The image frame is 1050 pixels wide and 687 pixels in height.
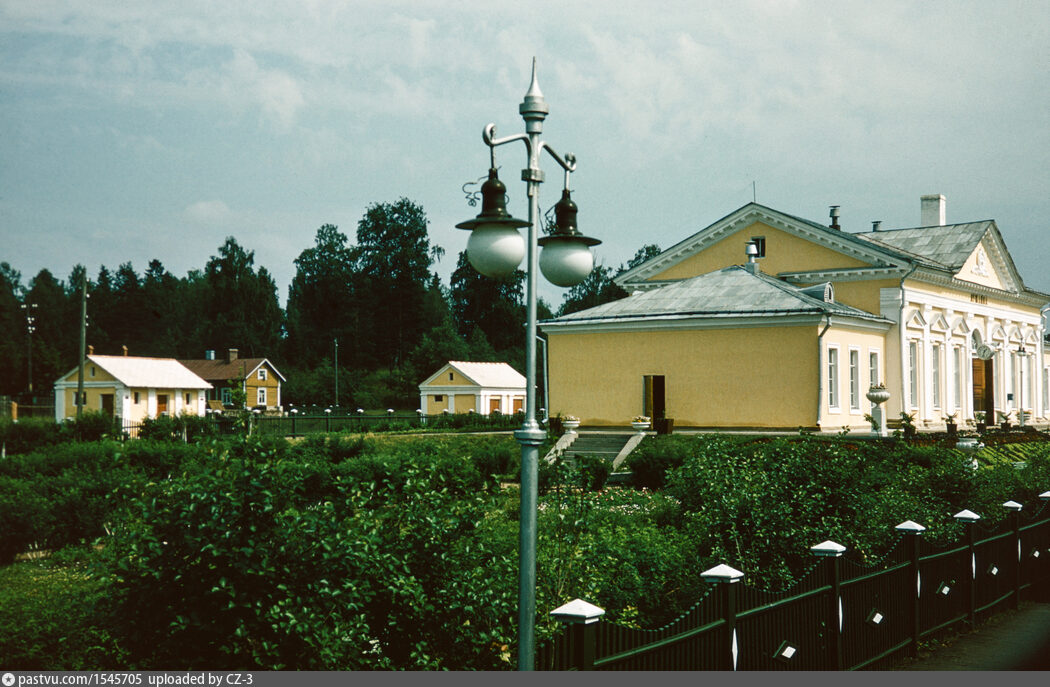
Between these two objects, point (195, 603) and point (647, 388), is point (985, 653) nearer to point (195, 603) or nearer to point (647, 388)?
point (195, 603)

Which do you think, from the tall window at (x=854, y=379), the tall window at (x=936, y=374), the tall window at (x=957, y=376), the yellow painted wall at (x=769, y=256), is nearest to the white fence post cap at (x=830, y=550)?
the tall window at (x=854, y=379)

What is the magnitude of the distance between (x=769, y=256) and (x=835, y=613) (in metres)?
32.2

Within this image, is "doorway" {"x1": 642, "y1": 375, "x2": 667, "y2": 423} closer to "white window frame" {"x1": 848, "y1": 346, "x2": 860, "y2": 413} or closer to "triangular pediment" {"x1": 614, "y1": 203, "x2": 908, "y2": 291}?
"white window frame" {"x1": 848, "y1": 346, "x2": 860, "y2": 413}

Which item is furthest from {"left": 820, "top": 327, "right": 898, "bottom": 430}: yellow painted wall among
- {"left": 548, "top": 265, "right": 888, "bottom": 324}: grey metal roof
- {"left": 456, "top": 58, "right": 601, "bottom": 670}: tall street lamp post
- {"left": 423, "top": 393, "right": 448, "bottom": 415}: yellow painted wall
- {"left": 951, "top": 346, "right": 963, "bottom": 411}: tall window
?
{"left": 423, "top": 393, "right": 448, "bottom": 415}: yellow painted wall

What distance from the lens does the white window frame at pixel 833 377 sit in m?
30.7

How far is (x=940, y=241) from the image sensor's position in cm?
4175

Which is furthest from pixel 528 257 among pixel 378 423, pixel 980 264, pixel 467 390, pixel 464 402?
pixel 464 402

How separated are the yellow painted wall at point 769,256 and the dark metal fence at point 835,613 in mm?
25581

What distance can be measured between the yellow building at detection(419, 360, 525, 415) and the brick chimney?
3327 centimetres

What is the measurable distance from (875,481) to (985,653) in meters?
3.67

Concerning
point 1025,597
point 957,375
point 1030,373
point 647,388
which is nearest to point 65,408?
point 647,388

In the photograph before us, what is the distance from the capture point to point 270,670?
5.91 m

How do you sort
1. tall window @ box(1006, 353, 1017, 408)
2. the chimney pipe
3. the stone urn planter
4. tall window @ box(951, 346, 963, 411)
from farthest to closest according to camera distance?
tall window @ box(1006, 353, 1017, 408) < tall window @ box(951, 346, 963, 411) < the chimney pipe < the stone urn planter

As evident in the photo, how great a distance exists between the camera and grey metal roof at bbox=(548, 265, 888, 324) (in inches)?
1193
